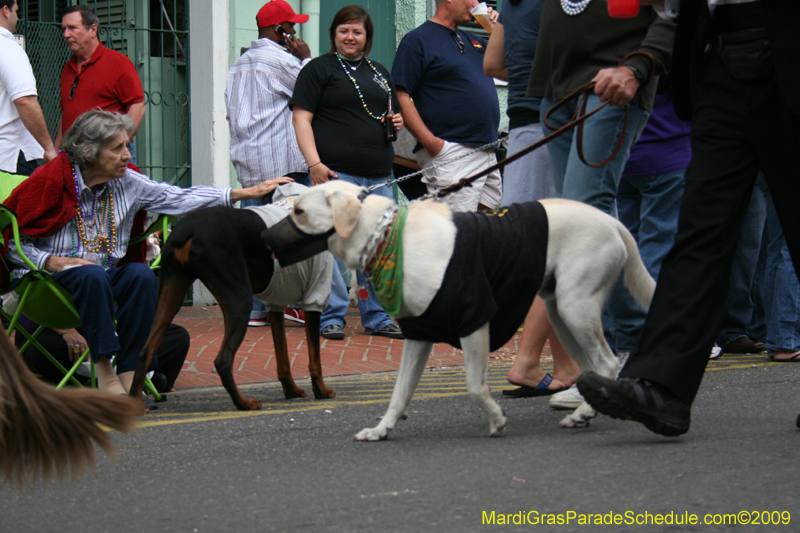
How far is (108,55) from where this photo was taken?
7746 millimetres

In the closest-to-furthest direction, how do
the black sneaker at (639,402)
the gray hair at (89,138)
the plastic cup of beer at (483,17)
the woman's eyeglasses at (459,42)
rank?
1. the black sneaker at (639,402)
2. the gray hair at (89,138)
3. the plastic cup of beer at (483,17)
4. the woman's eyeglasses at (459,42)

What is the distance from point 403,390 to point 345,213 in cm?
70

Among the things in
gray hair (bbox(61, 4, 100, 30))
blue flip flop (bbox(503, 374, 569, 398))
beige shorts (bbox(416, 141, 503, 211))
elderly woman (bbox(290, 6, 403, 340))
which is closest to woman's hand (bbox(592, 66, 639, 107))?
blue flip flop (bbox(503, 374, 569, 398))

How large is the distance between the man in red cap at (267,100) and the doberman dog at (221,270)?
10.3 ft

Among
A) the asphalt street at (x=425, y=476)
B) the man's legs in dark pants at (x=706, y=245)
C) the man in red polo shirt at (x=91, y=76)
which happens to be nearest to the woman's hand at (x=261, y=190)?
the asphalt street at (x=425, y=476)

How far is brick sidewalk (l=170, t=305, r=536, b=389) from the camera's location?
617 centimetres

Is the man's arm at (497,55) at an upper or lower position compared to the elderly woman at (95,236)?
upper

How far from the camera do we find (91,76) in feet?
25.2

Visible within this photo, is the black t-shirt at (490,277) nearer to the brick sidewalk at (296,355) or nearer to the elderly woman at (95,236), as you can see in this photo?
the elderly woman at (95,236)

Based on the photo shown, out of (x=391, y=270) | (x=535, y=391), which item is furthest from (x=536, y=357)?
(x=391, y=270)

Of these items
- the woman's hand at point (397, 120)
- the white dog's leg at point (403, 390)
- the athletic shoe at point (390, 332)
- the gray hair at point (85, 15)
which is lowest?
the athletic shoe at point (390, 332)

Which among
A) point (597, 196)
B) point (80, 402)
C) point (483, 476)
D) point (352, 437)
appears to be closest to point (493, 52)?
point (597, 196)

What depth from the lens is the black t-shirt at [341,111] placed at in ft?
23.7

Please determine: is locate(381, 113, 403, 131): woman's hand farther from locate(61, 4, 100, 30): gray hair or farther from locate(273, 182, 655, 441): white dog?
locate(273, 182, 655, 441): white dog
